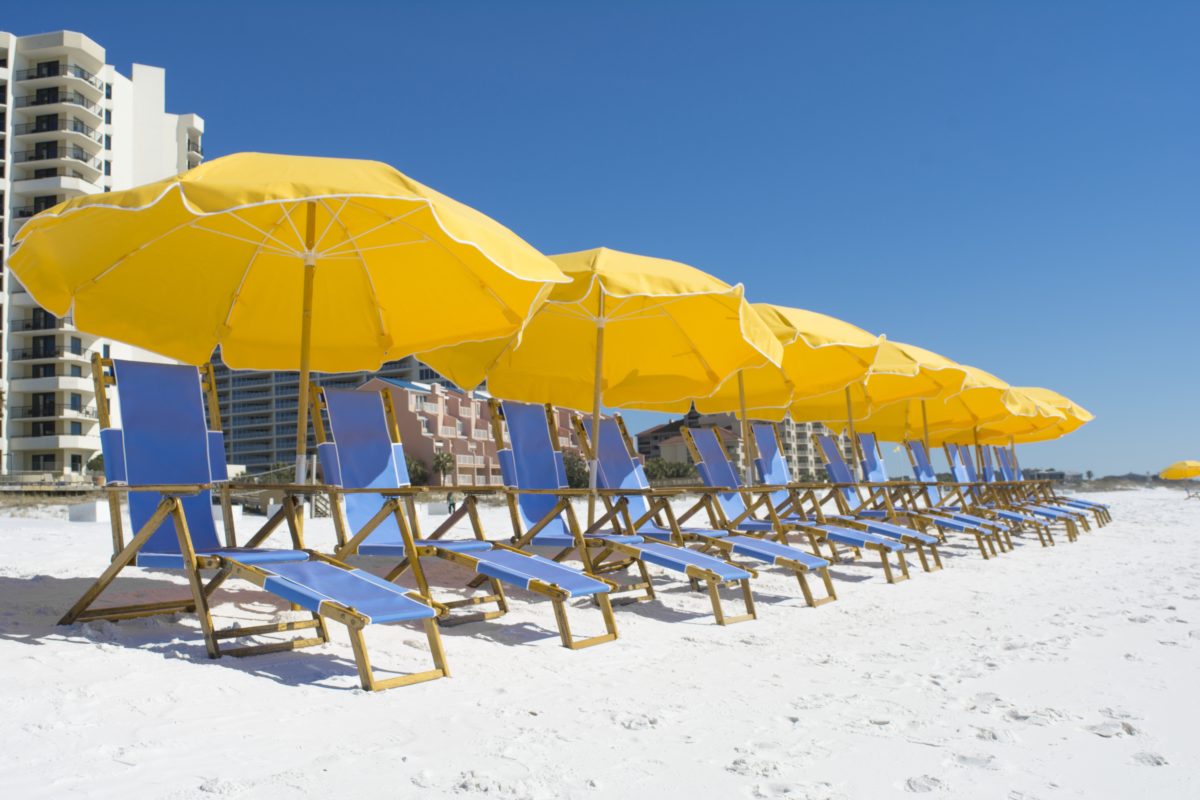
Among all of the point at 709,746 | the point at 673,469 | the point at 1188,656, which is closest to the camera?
the point at 709,746

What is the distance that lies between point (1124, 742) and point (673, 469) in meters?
61.7

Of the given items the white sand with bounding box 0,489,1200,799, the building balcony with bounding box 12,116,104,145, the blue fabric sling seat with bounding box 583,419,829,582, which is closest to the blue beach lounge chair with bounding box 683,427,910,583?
the blue fabric sling seat with bounding box 583,419,829,582

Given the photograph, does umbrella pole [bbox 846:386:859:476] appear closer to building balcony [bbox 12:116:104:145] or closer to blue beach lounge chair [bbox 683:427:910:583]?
blue beach lounge chair [bbox 683:427:910:583]

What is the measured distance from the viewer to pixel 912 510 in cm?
1055

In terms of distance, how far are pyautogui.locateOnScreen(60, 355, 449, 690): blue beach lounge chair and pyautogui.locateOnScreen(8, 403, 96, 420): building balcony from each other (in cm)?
4832

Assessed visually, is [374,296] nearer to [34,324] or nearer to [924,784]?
[924,784]

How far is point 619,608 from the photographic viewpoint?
215 inches

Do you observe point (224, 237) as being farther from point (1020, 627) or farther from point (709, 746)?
point (1020, 627)

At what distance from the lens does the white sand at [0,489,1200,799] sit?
237cm

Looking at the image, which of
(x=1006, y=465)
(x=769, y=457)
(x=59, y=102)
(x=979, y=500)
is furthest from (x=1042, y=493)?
(x=59, y=102)

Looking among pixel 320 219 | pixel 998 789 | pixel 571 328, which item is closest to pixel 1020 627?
pixel 998 789

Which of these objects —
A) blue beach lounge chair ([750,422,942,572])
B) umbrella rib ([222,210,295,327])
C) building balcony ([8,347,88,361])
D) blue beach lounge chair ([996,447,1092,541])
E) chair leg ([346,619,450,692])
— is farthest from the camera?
building balcony ([8,347,88,361])

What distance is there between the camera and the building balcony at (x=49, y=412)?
151ft

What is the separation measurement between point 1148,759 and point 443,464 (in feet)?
206
